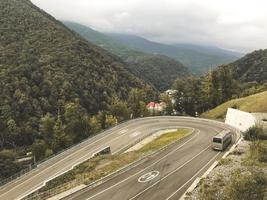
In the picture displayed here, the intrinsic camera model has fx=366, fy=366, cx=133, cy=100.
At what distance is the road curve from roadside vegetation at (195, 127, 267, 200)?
360 cm

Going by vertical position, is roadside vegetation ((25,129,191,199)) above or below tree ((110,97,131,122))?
above

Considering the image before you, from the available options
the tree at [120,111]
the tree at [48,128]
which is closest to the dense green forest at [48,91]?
the tree at [120,111]

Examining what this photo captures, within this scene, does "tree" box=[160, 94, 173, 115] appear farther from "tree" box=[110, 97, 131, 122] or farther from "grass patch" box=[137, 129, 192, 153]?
"grass patch" box=[137, 129, 192, 153]

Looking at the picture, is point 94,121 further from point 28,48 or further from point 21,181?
point 28,48

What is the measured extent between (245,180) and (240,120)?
38.6 meters

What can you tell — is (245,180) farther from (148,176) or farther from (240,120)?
(240,120)

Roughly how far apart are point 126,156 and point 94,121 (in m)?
45.6

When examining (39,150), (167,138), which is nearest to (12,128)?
(39,150)

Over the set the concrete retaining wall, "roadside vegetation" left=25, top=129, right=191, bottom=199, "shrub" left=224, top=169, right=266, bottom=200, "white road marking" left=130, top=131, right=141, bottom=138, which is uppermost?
"shrub" left=224, top=169, right=266, bottom=200

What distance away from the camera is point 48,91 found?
5103 inches

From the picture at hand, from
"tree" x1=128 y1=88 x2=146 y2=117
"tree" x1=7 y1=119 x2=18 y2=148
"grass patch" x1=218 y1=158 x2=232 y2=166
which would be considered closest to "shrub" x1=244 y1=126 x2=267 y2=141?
"grass patch" x1=218 y1=158 x2=232 y2=166

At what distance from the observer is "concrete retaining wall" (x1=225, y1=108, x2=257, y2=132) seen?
176 ft

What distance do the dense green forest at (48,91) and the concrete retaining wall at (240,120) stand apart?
37.0 meters

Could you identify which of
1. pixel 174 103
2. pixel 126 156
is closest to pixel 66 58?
pixel 174 103
